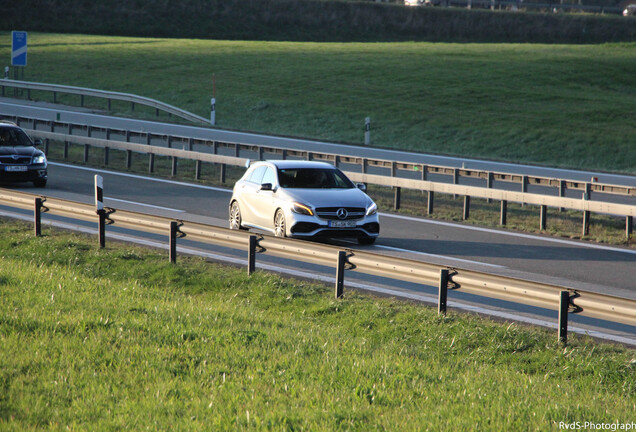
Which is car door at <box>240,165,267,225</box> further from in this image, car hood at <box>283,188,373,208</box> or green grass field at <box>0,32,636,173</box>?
green grass field at <box>0,32,636,173</box>

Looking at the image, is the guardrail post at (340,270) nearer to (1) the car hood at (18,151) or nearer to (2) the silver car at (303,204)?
(2) the silver car at (303,204)

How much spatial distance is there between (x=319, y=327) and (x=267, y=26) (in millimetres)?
73211

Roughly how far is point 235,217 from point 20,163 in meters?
7.52

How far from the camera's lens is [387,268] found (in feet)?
34.4

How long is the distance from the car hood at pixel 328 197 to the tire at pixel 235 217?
1434 mm

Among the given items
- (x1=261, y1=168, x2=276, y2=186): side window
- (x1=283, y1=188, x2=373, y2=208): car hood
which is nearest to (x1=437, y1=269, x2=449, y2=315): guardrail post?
(x1=283, y1=188, x2=373, y2=208): car hood

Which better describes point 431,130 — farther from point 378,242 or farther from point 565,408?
point 565,408

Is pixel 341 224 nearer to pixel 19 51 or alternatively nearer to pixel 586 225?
pixel 586 225

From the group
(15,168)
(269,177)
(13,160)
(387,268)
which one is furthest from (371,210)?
(13,160)

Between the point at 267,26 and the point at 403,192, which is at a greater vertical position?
the point at 267,26

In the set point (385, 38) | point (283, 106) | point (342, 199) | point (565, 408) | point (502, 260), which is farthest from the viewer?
point (385, 38)

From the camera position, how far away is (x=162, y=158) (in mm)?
29141

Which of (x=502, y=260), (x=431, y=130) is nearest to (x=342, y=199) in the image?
(x=502, y=260)

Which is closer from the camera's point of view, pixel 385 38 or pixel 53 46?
pixel 53 46
